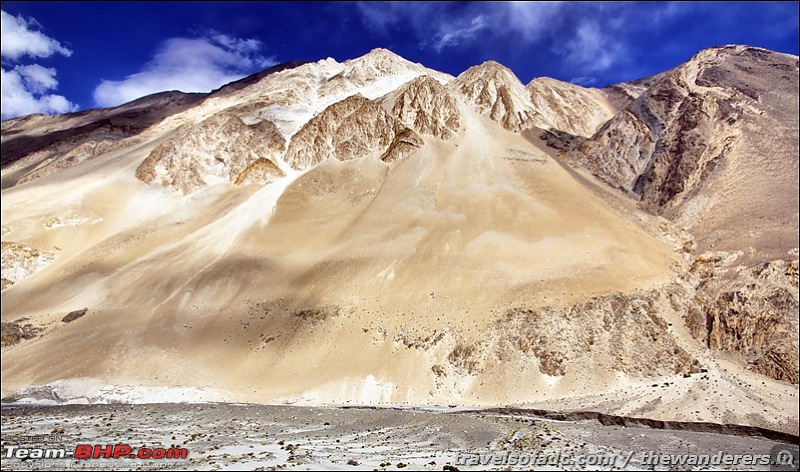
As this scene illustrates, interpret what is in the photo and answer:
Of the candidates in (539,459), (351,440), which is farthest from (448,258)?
(539,459)

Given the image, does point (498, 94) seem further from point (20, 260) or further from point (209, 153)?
point (20, 260)

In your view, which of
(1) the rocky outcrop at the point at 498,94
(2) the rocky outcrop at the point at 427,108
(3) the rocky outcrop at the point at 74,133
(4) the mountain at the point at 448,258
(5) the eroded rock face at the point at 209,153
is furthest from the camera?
(3) the rocky outcrop at the point at 74,133

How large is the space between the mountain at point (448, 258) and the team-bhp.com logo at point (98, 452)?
1620cm

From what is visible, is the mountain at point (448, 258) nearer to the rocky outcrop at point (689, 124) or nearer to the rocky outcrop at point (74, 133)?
the rocky outcrop at point (689, 124)

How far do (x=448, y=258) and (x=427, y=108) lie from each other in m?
30.6

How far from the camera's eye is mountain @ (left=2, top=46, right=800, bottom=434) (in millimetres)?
28531

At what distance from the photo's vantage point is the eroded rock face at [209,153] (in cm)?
6531

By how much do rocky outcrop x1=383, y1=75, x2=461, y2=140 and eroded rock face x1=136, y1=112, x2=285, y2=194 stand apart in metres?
18.9

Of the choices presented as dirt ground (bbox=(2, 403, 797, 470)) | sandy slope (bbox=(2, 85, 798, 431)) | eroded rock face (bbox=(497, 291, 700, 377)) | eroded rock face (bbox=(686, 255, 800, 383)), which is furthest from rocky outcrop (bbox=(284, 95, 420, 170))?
dirt ground (bbox=(2, 403, 797, 470))

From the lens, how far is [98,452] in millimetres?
12695

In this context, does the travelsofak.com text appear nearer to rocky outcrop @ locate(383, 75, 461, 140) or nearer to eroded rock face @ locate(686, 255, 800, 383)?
eroded rock face @ locate(686, 255, 800, 383)

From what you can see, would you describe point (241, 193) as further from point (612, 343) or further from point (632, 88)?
point (632, 88)

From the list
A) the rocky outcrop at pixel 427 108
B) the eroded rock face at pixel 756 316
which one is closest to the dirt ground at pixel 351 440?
the eroded rock face at pixel 756 316

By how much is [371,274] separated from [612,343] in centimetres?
1792
